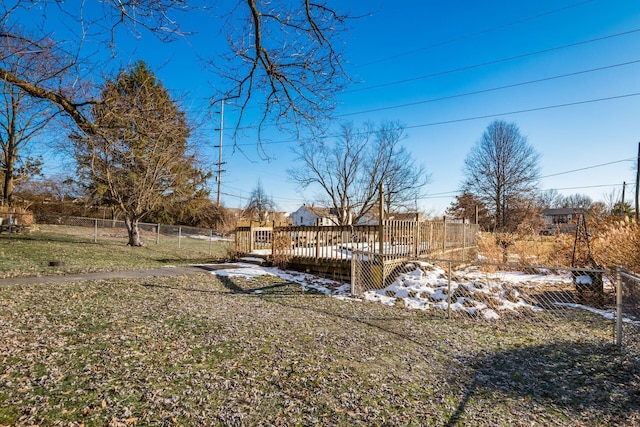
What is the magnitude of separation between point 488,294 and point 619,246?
445 centimetres

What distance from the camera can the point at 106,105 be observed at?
15.8 feet

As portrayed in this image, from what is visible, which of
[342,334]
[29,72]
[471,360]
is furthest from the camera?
[342,334]

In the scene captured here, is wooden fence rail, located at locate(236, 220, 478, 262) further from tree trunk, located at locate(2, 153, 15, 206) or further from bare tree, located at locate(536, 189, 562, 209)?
bare tree, located at locate(536, 189, 562, 209)

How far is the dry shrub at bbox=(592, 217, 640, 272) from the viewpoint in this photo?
8164 mm

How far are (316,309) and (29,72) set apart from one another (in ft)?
19.0

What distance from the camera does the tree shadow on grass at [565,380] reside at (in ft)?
9.94

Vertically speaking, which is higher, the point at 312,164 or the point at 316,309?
the point at 312,164

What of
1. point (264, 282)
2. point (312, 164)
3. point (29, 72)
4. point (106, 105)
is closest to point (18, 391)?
point (106, 105)

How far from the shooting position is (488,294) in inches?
291

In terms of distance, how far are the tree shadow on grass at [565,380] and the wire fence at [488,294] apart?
1.27m

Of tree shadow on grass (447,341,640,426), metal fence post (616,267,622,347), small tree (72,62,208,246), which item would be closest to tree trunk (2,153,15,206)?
small tree (72,62,208,246)

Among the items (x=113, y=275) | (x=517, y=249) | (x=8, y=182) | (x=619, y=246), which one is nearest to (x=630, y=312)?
(x=619, y=246)

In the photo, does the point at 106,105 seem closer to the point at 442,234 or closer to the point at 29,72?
the point at 29,72

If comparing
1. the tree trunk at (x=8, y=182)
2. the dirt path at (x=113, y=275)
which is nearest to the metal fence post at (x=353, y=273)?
the dirt path at (x=113, y=275)
